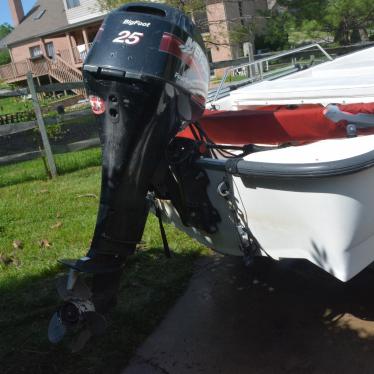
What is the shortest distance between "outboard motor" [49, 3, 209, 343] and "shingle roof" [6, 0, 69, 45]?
3379cm

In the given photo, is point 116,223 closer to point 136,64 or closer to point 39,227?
point 136,64

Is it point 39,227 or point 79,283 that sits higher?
point 79,283

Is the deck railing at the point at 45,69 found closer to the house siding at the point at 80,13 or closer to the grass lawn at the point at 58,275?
the house siding at the point at 80,13

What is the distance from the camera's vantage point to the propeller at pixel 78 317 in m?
2.55

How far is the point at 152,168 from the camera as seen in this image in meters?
2.58

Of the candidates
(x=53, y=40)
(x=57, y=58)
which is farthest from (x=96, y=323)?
(x=53, y=40)

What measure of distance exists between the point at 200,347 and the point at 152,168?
1.09 metres

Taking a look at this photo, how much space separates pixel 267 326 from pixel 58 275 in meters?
1.64

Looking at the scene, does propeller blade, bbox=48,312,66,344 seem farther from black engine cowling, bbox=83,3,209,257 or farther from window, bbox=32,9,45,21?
window, bbox=32,9,45,21

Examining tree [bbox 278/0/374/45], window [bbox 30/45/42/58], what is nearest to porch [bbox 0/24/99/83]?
window [bbox 30/45/42/58]

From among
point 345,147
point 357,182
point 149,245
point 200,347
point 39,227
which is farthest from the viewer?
point 39,227

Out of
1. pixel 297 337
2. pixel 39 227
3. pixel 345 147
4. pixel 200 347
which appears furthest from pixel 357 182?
pixel 39 227

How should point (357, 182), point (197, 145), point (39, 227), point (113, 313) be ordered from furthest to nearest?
point (39, 227)
point (113, 313)
point (197, 145)
point (357, 182)

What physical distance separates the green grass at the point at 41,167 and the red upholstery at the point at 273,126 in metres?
4.57
